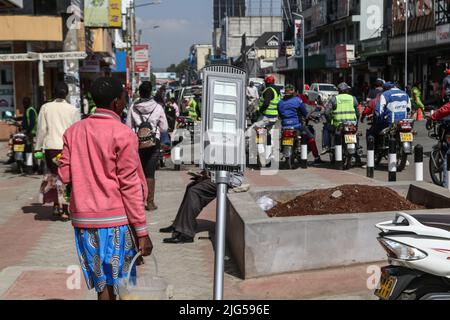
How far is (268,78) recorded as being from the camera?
1600 cm

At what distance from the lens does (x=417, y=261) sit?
438 centimetres

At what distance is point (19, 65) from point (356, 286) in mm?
21634

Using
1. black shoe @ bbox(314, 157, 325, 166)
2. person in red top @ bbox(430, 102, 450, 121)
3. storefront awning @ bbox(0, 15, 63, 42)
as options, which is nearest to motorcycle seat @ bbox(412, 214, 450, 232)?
person in red top @ bbox(430, 102, 450, 121)

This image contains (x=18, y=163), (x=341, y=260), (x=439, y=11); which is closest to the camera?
(x=341, y=260)

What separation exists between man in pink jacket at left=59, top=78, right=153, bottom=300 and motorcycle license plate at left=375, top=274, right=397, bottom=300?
1569mm

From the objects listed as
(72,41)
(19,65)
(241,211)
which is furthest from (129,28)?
(241,211)

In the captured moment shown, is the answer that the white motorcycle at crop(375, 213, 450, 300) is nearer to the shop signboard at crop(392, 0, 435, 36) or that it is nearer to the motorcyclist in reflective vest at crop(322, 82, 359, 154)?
the motorcyclist in reflective vest at crop(322, 82, 359, 154)

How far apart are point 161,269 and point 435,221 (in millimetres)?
3274

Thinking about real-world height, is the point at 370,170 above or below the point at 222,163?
below

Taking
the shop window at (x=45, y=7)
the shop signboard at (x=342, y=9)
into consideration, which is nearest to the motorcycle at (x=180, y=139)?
the shop window at (x=45, y=7)

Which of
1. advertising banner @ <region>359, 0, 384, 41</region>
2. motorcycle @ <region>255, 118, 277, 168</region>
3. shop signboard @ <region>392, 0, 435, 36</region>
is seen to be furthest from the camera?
advertising banner @ <region>359, 0, 384, 41</region>

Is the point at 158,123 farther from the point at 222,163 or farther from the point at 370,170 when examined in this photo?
the point at 222,163

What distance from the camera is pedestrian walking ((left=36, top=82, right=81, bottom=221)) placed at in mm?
9523

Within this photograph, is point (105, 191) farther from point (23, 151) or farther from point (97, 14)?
point (97, 14)
